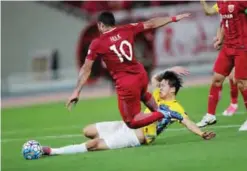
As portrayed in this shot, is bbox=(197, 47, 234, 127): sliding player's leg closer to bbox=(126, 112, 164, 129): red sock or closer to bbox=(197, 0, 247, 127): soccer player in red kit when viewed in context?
bbox=(197, 0, 247, 127): soccer player in red kit

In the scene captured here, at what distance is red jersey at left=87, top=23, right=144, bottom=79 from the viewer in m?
12.2

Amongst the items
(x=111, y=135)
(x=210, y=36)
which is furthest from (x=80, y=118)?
(x=210, y=36)

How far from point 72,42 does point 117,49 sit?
19183 millimetres

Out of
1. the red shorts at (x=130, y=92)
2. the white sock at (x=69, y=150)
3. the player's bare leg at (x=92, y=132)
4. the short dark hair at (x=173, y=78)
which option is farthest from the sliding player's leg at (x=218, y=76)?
the white sock at (x=69, y=150)

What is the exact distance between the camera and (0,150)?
44.8 feet

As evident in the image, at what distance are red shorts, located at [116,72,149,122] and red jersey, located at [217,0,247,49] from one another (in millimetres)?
1906

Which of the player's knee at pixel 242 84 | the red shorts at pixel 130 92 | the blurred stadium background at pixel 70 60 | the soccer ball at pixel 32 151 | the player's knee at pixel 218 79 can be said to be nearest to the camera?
the soccer ball at pixel 32 151

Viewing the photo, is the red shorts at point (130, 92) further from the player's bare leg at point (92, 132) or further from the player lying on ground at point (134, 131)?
the player's bare leg at point (92, 132)

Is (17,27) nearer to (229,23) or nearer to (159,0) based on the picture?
(159,0)

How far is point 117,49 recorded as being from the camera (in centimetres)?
1223

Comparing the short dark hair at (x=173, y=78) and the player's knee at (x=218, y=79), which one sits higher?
the short dark hair at (x=173, y=78)

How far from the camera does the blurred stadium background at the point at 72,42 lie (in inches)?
1130

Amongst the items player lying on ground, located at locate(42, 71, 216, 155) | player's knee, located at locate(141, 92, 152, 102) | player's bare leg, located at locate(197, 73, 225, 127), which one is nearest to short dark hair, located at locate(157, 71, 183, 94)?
player lying on ground, located at locate(42, 71, 216, 155)

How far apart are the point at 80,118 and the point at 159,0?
34.9ft
